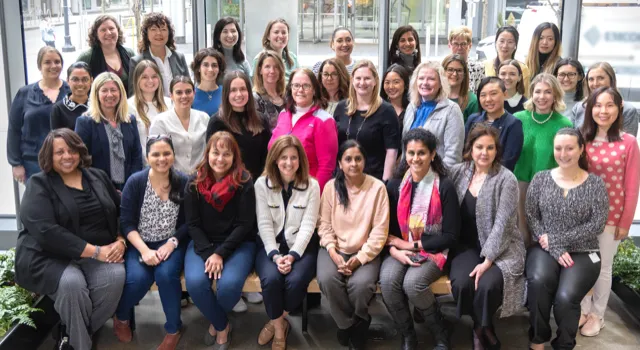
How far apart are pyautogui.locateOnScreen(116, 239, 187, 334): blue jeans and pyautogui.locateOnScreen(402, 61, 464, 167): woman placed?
1.74 m

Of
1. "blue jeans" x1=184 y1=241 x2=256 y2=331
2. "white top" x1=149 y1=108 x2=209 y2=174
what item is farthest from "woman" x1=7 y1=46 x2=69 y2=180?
"blue jeans" x1=184 y1=241 x2=256 y2=331

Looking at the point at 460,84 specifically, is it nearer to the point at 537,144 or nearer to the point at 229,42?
the point at 537,144

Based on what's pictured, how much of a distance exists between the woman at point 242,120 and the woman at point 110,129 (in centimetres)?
53

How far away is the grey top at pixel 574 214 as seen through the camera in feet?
13.3

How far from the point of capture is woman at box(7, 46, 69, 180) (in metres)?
4.82

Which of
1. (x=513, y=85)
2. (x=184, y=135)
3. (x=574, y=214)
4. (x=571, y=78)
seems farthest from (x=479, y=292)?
(x=184, y=135)

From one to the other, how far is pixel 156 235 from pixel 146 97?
1039 millimetres

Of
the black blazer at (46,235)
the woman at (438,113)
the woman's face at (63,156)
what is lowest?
the black blazer at (46,235)

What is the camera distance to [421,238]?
4.13 metres

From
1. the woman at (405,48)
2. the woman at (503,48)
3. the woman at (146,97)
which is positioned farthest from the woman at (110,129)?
the woman at (503,48)

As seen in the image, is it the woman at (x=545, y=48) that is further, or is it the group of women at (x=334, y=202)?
the woman at (x=545, y=48)

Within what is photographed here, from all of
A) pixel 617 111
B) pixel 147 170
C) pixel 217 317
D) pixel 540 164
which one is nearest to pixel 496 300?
pixel 540 164

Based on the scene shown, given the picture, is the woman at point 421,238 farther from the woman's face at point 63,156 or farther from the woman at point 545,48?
the woman's face at point 63,156

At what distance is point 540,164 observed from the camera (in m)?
4.41
